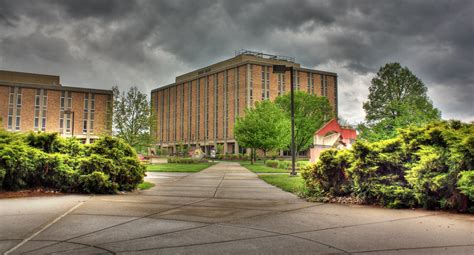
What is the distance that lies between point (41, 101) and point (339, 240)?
93.8 metres

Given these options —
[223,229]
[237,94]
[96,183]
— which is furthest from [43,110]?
[223,229]

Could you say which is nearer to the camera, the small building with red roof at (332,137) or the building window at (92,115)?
the small building with red roof at (332,137)

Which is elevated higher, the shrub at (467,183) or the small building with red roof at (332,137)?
the small building with red roof at (332,137)

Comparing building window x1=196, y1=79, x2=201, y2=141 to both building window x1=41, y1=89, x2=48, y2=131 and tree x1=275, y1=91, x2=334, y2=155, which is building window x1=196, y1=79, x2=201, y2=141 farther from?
tree x1=275, y1=91, x2=334, y2=155

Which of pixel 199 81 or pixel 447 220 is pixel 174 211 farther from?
pixel 199 81

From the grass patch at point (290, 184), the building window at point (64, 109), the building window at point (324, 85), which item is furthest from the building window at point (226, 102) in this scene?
the grass patch at point (290, 184)

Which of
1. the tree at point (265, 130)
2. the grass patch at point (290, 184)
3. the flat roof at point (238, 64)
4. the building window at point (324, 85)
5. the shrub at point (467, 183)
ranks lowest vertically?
the grass patch at point (290, 184)

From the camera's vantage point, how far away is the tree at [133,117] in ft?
126

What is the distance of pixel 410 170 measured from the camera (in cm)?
816

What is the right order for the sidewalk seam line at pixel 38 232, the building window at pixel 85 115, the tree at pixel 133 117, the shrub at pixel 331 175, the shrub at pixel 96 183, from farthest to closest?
the building window at pixel 85 115 < the tree at pixel 133 117 < the shrub at pixel 96 183 < the shrub at pixel 331 175 < the sidewalk seam line at pixel 38 232

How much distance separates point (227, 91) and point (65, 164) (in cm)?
8631

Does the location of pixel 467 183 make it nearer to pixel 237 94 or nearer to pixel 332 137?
pixel 332 137

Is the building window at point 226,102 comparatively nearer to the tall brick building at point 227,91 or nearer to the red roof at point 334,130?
the tall brick building at point 227,91

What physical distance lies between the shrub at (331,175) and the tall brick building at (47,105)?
75.3 meters
